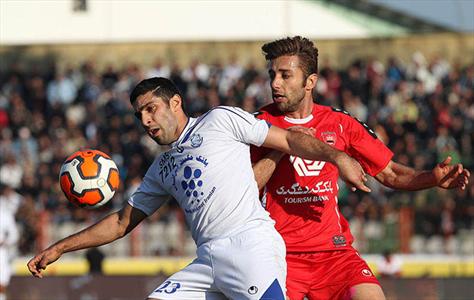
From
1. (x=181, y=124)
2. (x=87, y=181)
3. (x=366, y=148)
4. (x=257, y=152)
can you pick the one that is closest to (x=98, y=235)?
(x=87, y=181)

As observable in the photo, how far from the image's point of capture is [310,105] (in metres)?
7.89

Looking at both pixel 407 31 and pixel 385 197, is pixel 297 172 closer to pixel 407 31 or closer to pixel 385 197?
pixel 385 197

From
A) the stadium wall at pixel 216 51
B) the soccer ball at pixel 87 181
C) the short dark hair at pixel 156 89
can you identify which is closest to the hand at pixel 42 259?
the soccer ball at pixel 87 181

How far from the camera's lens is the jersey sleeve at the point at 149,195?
300 inches

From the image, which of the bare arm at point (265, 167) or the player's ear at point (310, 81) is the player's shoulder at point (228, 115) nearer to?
the bare arm at point (265, 167)

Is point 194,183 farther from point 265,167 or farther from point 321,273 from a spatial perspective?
point 321,273

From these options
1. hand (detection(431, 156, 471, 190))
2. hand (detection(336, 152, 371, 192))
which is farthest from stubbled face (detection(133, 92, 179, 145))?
hand (detection(431, 156, 471, 190))

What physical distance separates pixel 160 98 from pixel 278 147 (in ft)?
2.83

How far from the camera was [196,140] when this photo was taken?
23.8ft

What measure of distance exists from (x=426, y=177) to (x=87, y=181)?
2448 mm

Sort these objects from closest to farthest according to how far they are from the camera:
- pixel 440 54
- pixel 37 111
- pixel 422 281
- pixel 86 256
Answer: pixel 422 281
pixel 86 256
pixel 37 111
pixel 440 54

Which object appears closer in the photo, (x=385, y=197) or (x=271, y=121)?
(x=271, y=121)

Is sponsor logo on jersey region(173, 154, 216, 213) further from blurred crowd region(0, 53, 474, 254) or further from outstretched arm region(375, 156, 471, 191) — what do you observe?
blurred crowd region(0, 53, 474, 254)

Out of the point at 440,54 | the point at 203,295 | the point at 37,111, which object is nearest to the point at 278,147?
the point at 203,295
